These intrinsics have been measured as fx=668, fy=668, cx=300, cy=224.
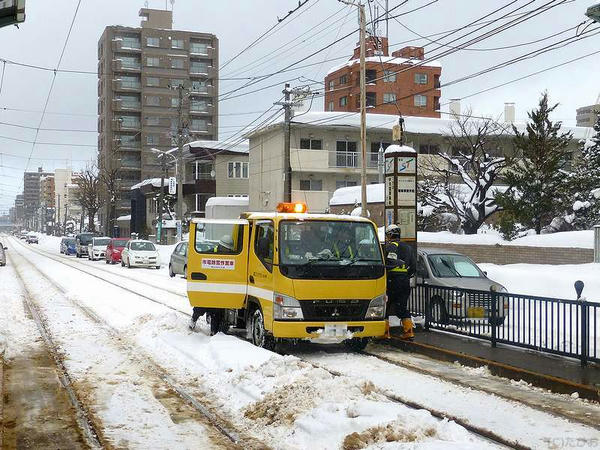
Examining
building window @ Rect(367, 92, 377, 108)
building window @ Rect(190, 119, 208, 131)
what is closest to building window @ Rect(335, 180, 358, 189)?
building window @ Rect(367, 92, 377, 108)

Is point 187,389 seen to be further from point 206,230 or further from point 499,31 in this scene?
point 499,31

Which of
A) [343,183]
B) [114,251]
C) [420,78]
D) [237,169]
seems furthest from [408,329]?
[420,78]

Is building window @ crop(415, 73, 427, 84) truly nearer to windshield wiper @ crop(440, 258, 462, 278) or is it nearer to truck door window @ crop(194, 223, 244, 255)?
windshield wiper @ crop(440, 258, 462, 278)

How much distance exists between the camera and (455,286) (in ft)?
43.4

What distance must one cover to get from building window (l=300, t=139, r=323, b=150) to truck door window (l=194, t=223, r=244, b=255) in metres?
38.2

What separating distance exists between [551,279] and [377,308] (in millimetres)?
8203

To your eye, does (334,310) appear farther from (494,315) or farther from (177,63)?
(177,63)

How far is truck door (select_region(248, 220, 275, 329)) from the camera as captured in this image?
33.1 feet

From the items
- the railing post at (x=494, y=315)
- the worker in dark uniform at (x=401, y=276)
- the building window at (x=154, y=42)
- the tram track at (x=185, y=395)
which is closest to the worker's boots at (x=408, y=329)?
the worker in dark uniform at (x=401, y=276)

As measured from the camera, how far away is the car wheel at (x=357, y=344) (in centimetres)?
1088

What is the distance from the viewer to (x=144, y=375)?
901cm

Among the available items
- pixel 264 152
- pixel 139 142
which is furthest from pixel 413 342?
pixel 139 142

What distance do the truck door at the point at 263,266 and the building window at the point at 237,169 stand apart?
174ft

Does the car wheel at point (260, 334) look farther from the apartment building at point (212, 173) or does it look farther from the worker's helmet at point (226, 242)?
the apartment building at point (212, 173)
